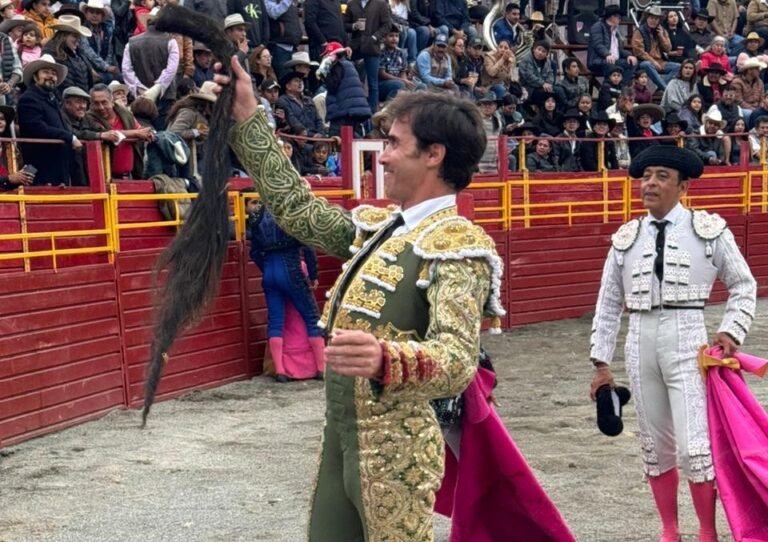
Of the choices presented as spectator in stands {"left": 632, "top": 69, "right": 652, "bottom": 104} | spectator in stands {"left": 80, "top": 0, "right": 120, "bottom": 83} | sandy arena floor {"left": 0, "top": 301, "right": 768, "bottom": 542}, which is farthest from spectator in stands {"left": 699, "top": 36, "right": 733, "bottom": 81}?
sandy arena floor {"left": 0, "top": 301, "right": 768, "bottom": 542}

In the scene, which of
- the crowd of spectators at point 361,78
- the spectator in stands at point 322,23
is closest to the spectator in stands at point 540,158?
the crowd of spectators at point 361,78

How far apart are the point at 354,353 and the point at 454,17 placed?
13.4 m

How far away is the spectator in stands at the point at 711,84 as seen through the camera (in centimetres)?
1625

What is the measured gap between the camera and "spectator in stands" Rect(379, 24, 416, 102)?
1314 cm

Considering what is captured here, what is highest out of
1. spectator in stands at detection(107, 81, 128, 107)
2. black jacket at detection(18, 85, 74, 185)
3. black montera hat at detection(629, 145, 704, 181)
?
spectator in stands at detection(107, 81, 128, 107)

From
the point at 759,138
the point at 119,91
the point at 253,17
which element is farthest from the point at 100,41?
the point at 759,138

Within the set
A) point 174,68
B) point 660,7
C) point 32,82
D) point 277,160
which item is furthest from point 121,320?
point 660,7

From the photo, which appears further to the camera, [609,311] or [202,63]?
[202,63]

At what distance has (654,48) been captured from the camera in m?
17.9

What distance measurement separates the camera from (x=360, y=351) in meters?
2.42

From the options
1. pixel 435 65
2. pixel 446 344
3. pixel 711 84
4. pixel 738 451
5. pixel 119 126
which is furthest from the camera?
pixel 711 84

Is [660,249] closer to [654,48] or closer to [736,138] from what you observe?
[736,138]

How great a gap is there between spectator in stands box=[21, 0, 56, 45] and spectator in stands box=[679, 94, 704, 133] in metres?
8.31

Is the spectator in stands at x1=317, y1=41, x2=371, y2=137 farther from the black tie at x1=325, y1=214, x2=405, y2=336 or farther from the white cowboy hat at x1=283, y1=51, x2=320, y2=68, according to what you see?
the black tie at x1=325, y1=214, x2=405, y2=336
